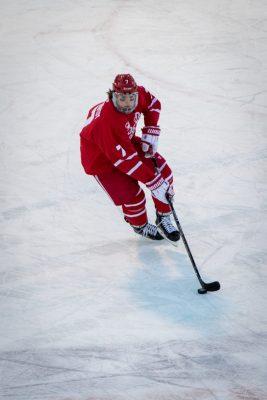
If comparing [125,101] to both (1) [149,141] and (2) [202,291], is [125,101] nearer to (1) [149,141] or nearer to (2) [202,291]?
(1) [149,141]

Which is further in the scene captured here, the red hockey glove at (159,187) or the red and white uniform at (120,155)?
the red hockey glove at (159,187)

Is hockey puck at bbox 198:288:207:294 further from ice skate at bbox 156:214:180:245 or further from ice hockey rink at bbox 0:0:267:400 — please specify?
ice skate at bbox 156:214:180:245

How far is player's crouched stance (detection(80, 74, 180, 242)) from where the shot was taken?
2.73 metres

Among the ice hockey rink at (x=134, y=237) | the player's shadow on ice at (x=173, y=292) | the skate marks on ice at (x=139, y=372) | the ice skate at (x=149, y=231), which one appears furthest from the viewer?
the ice skate at (x=149, y=231)

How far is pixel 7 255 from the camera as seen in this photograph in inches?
122

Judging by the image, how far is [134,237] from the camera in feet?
10.7

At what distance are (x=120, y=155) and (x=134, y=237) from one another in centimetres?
70

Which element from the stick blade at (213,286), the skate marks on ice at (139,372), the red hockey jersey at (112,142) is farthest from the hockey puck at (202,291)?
the red hockey jersey at (112,142)

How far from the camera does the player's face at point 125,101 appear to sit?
2713 mm

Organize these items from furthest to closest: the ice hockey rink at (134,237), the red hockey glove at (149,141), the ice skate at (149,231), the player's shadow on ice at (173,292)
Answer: the ice skate at (149,231)
the red hockey glove at (149,141)
the player's shadow on ice at (173,292)
the ice hockey rink at (134,237)

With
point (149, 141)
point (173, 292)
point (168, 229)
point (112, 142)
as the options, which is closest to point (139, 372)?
point (173, 292)

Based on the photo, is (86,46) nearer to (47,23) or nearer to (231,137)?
(47,23)

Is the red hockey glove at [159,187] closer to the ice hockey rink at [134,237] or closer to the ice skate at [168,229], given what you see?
the ice skate at [168,229]

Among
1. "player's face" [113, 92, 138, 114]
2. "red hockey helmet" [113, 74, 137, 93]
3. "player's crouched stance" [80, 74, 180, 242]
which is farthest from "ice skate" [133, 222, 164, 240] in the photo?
"red hockey helmet" [113, 74, 137, 93]
